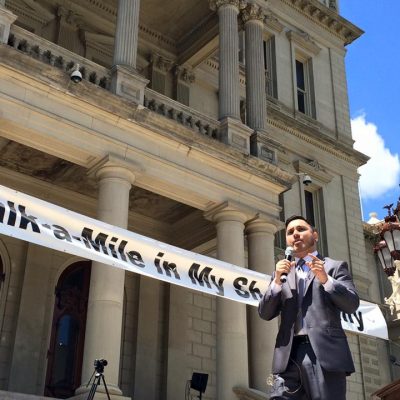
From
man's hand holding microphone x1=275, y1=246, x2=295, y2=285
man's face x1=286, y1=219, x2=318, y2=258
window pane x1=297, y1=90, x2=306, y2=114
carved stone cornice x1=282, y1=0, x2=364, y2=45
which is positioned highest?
carved stone cornice x1=282, y1=0, x2=364, y2=45

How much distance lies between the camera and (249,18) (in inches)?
750

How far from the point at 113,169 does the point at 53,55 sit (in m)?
2.99

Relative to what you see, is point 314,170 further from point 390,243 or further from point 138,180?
point 390,243

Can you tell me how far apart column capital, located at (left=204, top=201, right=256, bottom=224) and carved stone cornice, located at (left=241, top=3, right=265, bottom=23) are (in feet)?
21.3

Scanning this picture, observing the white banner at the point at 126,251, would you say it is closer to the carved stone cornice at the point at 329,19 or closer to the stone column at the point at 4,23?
the stone column at the point at 4,23

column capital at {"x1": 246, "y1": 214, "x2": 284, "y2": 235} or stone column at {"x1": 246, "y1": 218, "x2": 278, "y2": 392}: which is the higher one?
column capital at {"x1": 246, "y1": 214, "x2": 284, "y2": 235}

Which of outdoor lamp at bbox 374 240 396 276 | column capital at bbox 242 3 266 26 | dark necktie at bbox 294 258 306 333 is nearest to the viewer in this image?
dark necktie at bbox 294 258 306 333

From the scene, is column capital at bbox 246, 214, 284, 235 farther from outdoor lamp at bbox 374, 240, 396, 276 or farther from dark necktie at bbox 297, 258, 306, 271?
dark necktie at bbox 297, 258, 306, 271

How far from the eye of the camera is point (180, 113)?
16.2 meters

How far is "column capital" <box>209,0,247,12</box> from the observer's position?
18.1 meters

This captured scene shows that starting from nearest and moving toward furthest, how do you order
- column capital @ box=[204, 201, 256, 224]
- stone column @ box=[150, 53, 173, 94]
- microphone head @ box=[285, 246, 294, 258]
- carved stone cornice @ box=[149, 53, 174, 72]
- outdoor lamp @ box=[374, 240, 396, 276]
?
microphone head @ box=[285, 246, 294, 258]
outdoor lamp @ box=[374, 240, 396, 276]
column capital @ box=[204, 201, 256, 224]
stone column @ box=[150, 53, 173, 94]
carved stone cornice @ box=[149, 53, 174, 72]

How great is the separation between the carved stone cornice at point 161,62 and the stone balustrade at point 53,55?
5.99 meters

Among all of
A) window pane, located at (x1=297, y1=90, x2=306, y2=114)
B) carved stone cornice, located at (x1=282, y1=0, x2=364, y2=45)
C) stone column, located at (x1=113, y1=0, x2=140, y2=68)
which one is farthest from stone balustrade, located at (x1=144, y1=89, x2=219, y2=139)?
carved stone cornice, located at (x1=282, y1=0, x2=364, y2=45)

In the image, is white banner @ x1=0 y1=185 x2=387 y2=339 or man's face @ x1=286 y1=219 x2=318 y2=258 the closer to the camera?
man's face @ x1=286 y1=219 x2=318 y2=258
